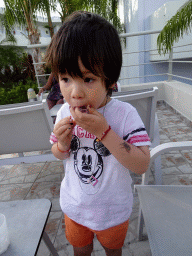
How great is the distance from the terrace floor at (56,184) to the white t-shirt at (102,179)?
2.65 feet

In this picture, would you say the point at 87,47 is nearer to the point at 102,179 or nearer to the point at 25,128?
the point at 102,179

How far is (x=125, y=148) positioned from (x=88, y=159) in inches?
7.7

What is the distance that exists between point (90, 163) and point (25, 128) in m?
1.19

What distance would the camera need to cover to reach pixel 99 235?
87 cm

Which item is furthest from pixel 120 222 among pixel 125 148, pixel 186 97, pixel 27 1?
pixel 27 1

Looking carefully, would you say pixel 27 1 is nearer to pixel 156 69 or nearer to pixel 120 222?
pixel 156 69

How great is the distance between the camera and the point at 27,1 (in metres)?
7.06

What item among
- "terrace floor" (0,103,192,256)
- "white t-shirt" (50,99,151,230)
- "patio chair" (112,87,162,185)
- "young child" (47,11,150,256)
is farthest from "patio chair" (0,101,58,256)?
"white t-shirt" (50,99,151,230)

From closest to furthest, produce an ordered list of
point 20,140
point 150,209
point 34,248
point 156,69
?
point 34,248 → point 150,209 → point 20,140 → point 156,69

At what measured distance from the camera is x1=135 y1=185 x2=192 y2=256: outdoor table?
0.83m

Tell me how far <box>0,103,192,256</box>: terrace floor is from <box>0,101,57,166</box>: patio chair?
1.77 ft

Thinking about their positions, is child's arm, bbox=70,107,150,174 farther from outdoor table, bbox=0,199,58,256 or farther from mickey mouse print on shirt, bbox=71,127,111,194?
outdoor table, bbox=0,199,58,256

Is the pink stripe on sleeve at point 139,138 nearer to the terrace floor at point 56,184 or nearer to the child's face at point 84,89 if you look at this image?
the child's face at point 84,89

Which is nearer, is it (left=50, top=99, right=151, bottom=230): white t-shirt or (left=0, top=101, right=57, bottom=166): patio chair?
(left=50, top=99, right=151, bottom=230): white t-shirt
